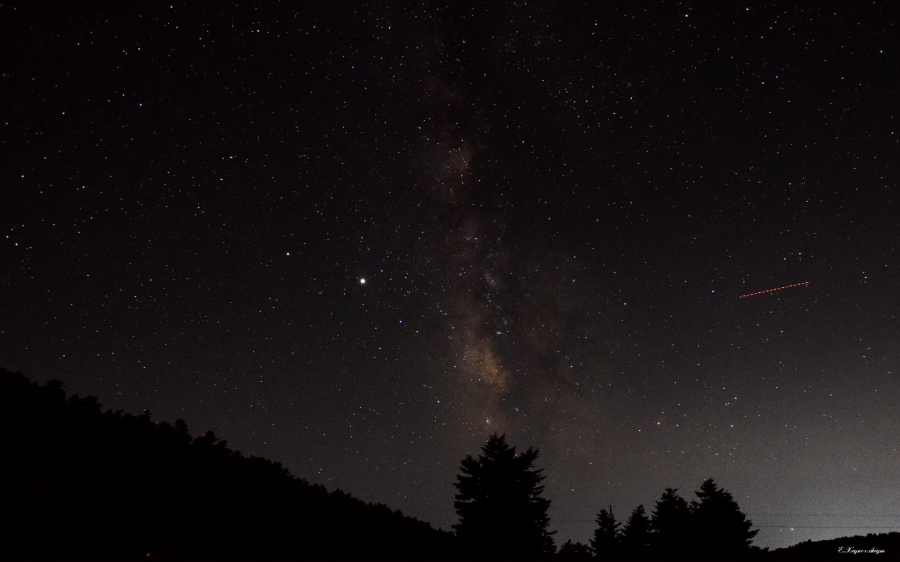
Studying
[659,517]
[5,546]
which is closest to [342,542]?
[5,546]

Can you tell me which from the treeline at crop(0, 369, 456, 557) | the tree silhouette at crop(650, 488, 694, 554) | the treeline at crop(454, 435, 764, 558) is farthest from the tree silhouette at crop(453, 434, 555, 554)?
the tree silhouette at crop(650, 488, 694, 554)

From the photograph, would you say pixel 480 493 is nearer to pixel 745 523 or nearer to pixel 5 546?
pixel 745 523

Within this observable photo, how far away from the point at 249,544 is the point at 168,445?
9789mm

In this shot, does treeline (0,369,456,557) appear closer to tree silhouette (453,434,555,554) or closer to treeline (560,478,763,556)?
tree silhouette (453,434,555,554)

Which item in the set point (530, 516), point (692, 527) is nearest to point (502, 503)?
point (530, 516)

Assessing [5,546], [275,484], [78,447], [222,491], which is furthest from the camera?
[275,484]

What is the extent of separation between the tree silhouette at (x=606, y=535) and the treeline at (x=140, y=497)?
95.3ft

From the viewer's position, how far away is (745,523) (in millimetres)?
43438

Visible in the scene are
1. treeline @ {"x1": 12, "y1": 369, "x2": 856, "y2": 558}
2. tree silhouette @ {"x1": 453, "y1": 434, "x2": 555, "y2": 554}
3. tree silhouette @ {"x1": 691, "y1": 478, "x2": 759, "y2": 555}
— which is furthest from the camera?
tree silhouette @ {"x1": 691, "y1": 478, "x2": 759, "y2": 555}

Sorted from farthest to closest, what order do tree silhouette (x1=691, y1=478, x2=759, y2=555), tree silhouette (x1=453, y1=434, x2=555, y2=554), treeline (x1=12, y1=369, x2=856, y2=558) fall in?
1. tree silhouette (x1=691, y1=478, x2=759, y2=555)
2. tree silhouette (x1=453, y1=434, x2=555, y2=554)
3. treeline (x1=12, y1=369, x2=856, y2=558)

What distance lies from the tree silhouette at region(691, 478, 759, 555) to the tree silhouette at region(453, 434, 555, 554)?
1331cm

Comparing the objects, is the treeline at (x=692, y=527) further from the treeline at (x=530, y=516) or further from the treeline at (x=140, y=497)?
the treeline at (x=140, y=497)

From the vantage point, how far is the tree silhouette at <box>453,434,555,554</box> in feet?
115

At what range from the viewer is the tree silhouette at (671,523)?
43812 millimetres
